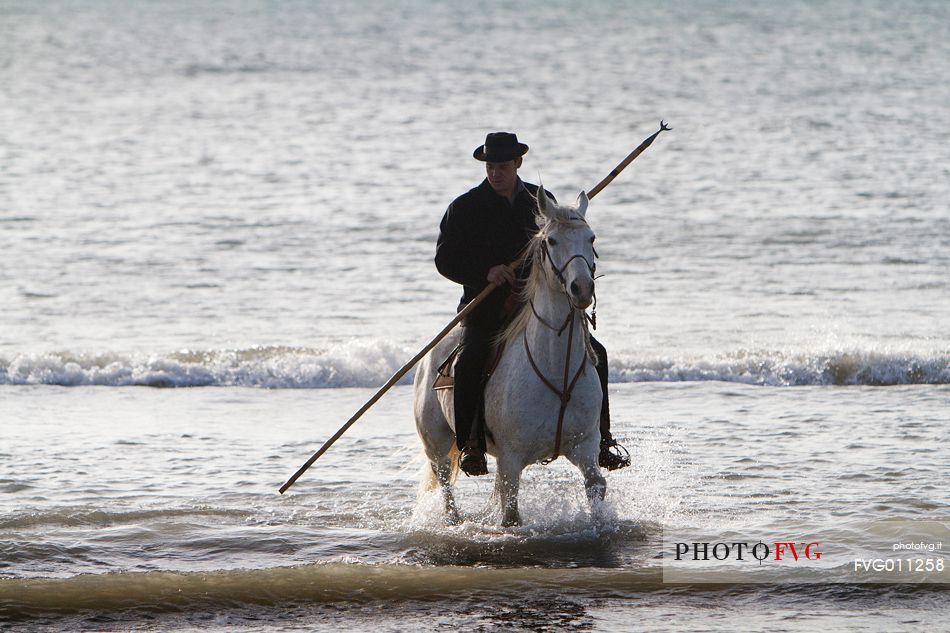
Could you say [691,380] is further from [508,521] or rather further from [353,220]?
[353,220]

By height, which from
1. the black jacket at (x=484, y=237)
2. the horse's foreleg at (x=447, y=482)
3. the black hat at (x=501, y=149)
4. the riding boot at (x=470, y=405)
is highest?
the black hat at (x=501, y=149)

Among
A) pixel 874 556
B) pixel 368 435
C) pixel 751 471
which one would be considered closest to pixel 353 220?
pixel 368 435

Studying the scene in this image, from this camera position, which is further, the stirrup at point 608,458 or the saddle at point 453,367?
the stirrup at point 608,458

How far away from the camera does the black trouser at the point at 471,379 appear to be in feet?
23.9

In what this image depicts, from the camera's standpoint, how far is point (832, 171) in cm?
2625

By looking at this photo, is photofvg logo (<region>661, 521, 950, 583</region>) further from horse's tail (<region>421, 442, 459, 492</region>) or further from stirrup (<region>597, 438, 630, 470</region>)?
horse's tail (<region>421, 442, 459, 492</region>)

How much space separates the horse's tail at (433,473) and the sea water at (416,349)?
21 cm

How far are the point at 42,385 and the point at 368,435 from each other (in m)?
4.14

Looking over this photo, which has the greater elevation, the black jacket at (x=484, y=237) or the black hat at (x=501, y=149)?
the black hat at (x=501, y=149)

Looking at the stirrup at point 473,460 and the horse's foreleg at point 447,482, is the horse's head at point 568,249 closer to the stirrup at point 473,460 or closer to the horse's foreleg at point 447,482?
the stirrup at point 473,460

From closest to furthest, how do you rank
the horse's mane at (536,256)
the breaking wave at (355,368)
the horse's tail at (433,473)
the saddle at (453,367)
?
the horse's mane at (536,256) < the saddle at (453,367) < the horse's tail at (433,473) < the breaking wave at (355,368)

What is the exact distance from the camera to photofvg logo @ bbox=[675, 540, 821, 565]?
23.8 feet

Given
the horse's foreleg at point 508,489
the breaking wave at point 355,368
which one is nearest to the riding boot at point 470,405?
the horse's foreleg at point 508,489

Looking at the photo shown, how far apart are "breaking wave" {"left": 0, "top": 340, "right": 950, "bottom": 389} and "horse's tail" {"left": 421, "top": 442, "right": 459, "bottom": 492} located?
4761 millimetres
